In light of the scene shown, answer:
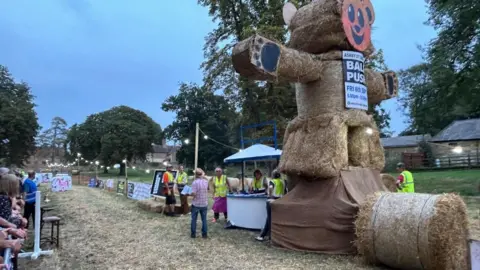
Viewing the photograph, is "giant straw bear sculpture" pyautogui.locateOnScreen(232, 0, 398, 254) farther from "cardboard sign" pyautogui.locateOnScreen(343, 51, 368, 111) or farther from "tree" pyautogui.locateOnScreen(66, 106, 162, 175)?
"tree" pyautogui.locateOnScreen(66, 106, 162, 175)

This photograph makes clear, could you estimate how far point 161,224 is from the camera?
11.4 m

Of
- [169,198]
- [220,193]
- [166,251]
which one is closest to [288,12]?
[220,193]

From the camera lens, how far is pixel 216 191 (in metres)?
11.6

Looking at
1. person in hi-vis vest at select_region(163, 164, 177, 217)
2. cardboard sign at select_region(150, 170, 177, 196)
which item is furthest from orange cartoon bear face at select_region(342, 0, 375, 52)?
cardboard sign at select_region(150, 170, 177, 196)

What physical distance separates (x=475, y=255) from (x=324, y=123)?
16.5ft

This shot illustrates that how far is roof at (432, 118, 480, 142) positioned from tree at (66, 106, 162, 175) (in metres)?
42.5

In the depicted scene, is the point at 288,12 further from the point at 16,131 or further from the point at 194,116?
the point at 194,116

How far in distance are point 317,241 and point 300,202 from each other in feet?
2.54

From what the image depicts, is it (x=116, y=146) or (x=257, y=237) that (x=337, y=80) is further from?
(x=116, y=146)

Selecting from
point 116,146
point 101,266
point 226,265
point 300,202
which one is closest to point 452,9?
point 300,202

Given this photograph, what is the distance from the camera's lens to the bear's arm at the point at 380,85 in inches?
364

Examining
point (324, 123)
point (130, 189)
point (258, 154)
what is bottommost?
point (130, 189)

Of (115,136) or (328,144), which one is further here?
(115,136)

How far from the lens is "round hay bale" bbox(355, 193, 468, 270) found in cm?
531
